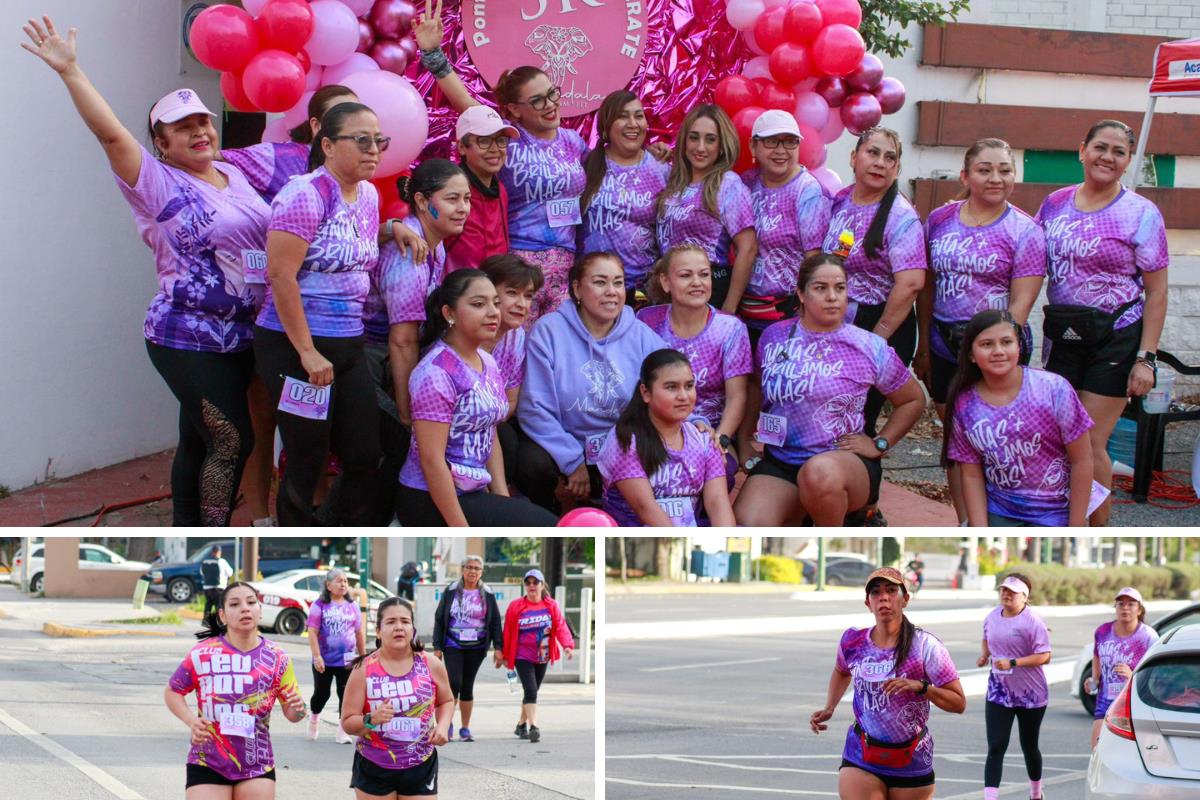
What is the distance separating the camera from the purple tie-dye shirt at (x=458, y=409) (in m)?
4.20

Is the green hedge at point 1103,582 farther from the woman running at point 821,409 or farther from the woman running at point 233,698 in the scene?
the woman running at point 233,698

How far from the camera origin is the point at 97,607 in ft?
10.3

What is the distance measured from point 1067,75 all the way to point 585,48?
5.29 meters

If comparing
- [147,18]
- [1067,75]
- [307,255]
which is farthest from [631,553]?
[1067,75]

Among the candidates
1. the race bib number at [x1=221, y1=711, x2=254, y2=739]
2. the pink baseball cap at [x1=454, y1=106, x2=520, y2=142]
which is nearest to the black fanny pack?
the pink baseball cap at [x1=454, y1=106, x2=520, y2=142]

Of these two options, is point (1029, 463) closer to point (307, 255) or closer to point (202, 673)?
point (307, 255)

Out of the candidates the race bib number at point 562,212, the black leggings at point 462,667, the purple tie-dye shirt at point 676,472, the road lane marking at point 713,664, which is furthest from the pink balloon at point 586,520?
the race bib number at point 562,212

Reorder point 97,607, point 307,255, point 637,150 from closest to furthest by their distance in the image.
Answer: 1. point 97,607
2. point 307,255
3. point 637,150

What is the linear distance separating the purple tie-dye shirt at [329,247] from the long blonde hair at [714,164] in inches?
51.2

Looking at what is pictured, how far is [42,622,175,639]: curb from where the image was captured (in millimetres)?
3146

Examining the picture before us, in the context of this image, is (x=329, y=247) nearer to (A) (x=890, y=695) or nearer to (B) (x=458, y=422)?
(B) (x=458, y=422)

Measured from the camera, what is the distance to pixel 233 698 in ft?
10.3

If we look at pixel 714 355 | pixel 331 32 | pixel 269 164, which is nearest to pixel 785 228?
pixel 714 355

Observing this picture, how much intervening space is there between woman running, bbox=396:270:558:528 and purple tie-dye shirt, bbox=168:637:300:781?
3.62 ft
